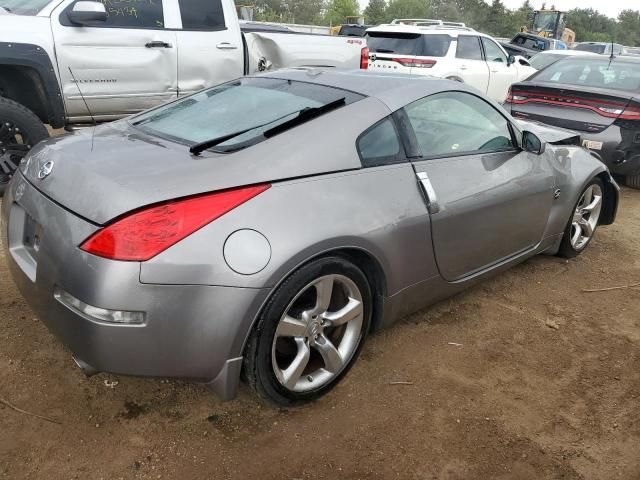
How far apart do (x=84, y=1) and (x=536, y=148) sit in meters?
4.02

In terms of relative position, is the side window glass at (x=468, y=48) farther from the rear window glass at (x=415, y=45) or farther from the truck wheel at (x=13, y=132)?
the truck wheel at (x=13, y=132)

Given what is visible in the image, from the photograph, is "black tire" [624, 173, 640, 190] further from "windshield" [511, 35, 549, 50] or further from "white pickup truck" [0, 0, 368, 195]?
"windshield" [511, 35, 549, 50]

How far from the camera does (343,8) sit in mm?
56625

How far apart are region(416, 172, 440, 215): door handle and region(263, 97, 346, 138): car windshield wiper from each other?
1.73 feet

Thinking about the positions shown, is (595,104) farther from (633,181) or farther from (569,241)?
(569,241)

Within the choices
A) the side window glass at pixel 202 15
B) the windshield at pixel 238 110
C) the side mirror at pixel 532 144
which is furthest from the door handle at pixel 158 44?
the side mirror at pixel 532 144

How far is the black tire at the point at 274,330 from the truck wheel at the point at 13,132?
3471 mm

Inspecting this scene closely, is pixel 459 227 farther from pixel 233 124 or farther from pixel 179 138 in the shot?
pixel 179 138

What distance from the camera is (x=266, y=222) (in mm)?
2166

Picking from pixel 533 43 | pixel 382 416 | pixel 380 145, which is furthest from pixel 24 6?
pixel 533 43

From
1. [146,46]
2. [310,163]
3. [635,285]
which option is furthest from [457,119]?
[146,46]

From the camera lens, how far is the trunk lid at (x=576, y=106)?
6.04 metres

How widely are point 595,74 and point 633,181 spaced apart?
4.59 feet

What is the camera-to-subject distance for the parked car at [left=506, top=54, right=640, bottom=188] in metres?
6.02
